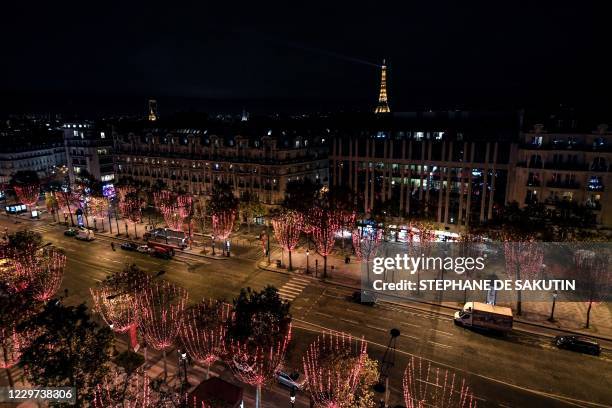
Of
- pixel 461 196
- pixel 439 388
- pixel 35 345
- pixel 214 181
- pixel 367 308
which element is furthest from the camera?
pixel 214 181

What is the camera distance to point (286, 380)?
1463 inches

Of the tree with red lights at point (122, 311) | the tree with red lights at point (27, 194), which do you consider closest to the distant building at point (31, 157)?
the tree with red lights at point (27, 194)

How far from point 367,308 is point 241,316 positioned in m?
25.1

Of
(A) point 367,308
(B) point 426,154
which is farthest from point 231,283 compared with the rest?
(B) point 426,154

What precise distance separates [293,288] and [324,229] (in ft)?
39.3

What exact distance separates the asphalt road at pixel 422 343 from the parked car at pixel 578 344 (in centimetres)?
74

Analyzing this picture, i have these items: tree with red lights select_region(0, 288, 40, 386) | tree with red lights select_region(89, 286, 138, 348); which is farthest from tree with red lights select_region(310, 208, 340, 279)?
tree with red lights select_region(0, 288, 40, 386)

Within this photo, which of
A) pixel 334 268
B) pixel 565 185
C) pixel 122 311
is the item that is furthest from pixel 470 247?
pixel 122 311

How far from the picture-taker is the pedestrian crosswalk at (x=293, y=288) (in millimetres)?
56688

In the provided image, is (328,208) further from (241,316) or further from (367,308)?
(241,316)

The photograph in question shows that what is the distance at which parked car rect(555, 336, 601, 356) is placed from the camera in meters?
42.3

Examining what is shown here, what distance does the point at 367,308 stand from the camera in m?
53.1

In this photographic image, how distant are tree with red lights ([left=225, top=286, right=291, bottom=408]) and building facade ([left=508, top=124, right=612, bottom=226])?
170 feet

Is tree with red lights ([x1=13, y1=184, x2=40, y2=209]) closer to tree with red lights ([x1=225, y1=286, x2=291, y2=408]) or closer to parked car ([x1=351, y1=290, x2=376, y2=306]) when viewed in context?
parked car ([x1=351, y1=290, x2=376, y2=306])
